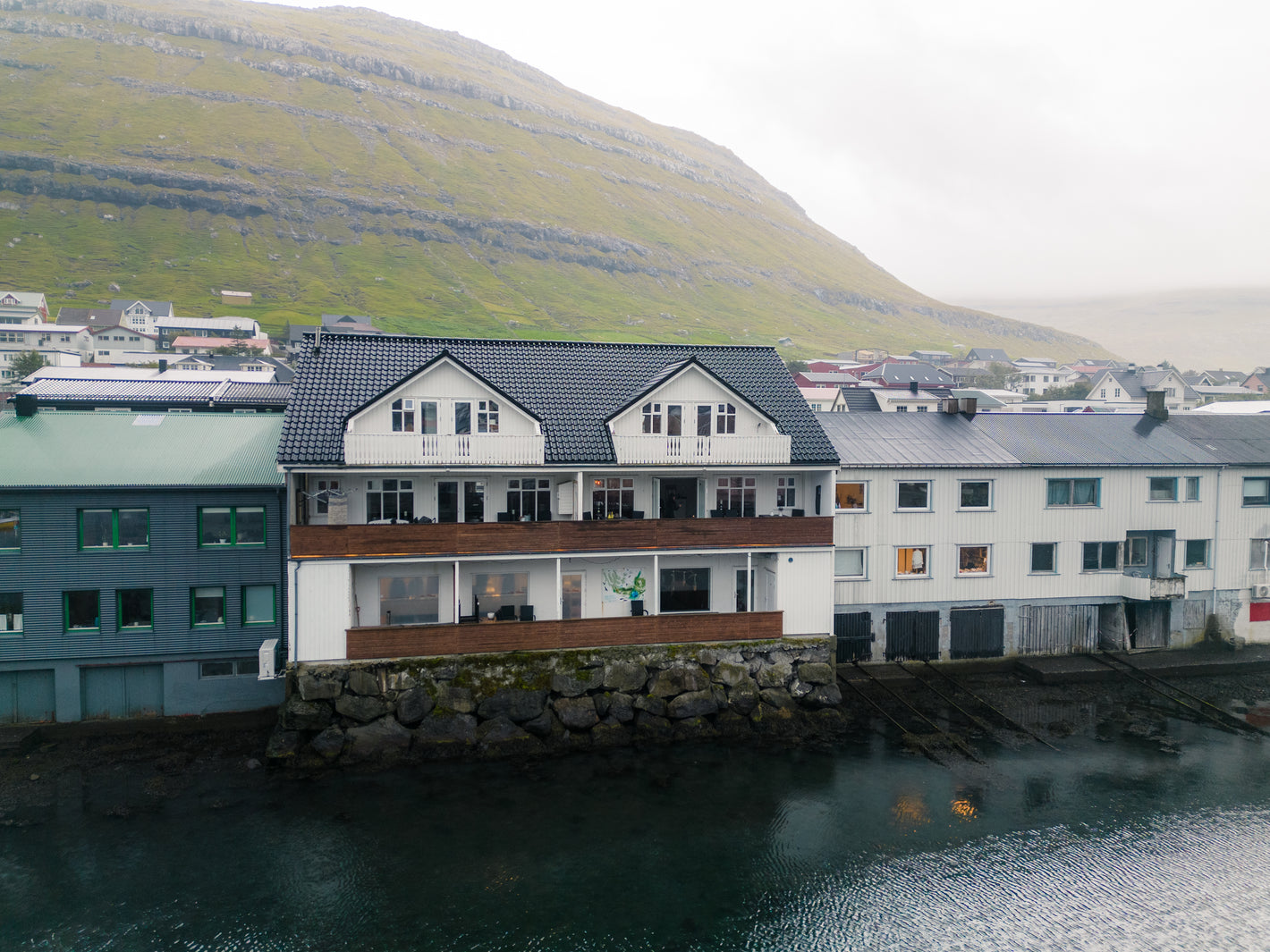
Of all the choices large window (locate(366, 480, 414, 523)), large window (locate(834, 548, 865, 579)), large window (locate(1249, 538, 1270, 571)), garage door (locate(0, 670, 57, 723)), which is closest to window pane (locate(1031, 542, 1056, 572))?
large window (locate(834, 548, 865, 579))

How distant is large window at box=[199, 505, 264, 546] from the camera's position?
2805cm

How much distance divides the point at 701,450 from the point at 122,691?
23092mm

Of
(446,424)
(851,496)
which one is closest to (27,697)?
(446,424)

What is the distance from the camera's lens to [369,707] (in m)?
25.5

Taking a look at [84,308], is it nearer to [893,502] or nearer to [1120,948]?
[893,502]

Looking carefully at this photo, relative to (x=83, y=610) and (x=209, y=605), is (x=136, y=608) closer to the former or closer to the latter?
(x=83, y=610)

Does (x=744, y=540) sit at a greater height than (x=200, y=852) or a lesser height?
greater

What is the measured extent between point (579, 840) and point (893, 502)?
68.6 ft

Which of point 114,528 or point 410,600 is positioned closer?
point 114,528

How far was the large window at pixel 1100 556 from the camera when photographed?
36.2 meters

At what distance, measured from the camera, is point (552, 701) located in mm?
26750

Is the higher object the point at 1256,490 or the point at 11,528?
the point at 1256,490

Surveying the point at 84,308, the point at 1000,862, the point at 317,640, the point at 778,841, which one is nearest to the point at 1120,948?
the point at 1000,862

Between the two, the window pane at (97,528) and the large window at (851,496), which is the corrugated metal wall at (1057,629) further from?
the window pane at (97,528)
